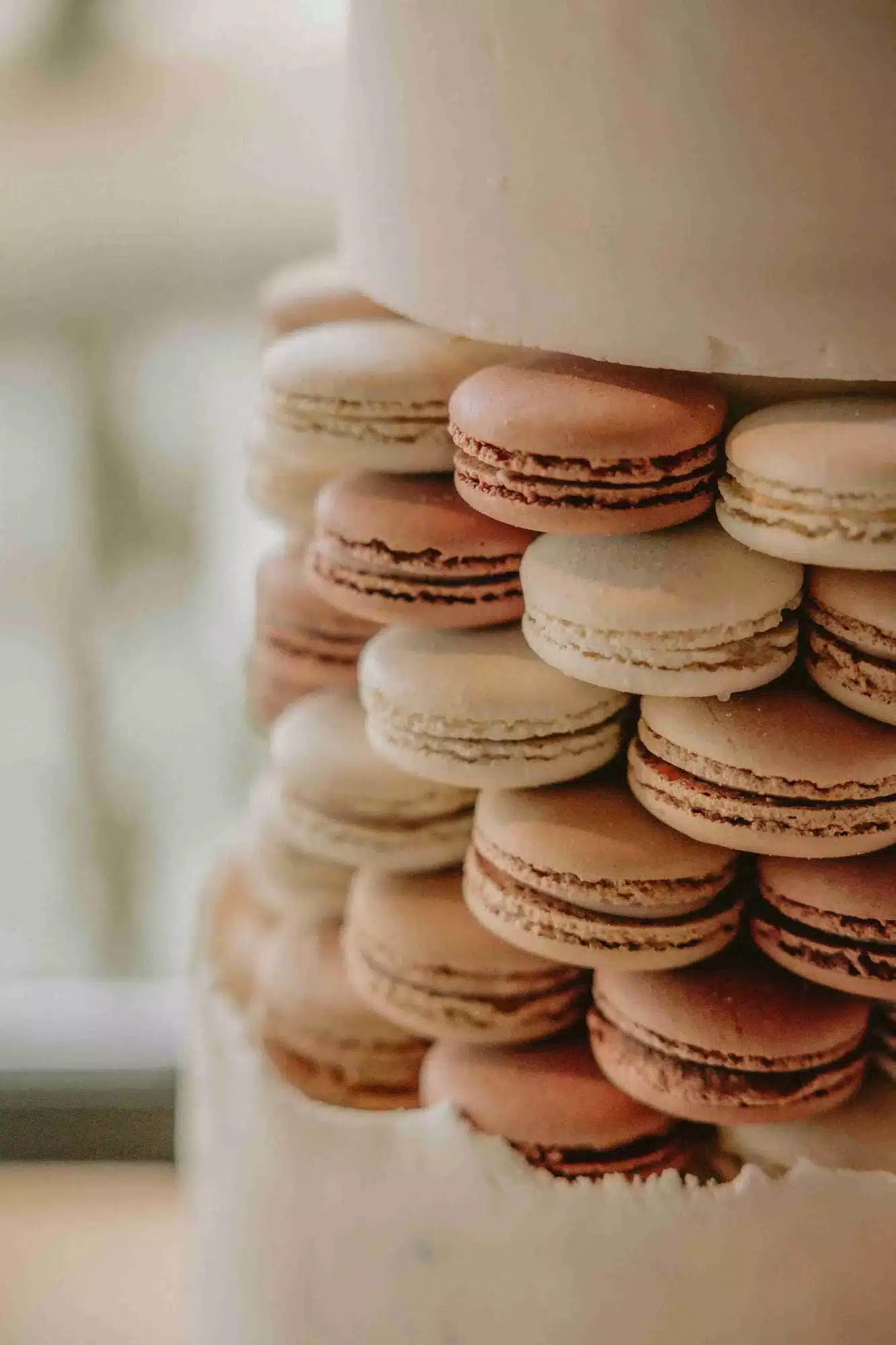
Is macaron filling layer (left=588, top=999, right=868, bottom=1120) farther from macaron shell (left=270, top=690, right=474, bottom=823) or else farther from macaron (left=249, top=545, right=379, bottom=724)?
macaron (left=249, top=545, right=379, bottom=724)

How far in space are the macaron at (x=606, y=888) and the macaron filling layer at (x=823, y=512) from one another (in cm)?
15

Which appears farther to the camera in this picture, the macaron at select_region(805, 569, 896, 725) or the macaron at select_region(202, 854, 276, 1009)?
the macaron at select_region(202, 854, 276, 1009)

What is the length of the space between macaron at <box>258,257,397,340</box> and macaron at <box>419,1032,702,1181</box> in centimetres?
39

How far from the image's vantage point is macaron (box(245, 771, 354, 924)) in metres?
0.75

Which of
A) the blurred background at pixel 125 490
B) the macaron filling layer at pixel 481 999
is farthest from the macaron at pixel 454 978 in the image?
the blurred background at pixel 125 490

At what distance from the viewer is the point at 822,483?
0.48 m

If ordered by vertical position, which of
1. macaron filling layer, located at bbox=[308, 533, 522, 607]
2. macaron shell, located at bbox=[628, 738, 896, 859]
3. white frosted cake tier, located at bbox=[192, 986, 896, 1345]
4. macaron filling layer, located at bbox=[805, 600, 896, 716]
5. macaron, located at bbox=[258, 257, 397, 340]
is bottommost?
white frosted cake tier, located at bbox=[192, 986, 896, 1345]

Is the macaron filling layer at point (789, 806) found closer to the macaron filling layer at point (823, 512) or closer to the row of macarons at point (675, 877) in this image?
the row of macarons at point (675, 877)

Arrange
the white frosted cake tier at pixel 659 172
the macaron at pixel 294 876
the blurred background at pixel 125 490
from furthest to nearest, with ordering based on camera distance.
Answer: the blurred background at pixel 125 490
the macaron at pixel 294 876
the white frosted cake tier at pixel 659 172

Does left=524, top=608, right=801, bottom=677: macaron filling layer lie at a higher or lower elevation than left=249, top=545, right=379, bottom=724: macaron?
higher

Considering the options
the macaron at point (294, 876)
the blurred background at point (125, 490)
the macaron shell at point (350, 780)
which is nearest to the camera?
the macaron shell at point (350, 780)

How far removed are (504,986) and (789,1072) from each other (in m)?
0.13

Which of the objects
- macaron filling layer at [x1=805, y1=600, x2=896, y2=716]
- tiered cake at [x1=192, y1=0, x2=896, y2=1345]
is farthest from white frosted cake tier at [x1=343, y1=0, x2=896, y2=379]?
macaron filling layer at [x1=805, y1=600, x2=896, y2=716]

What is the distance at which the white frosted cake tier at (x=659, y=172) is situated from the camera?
1.43 ft
